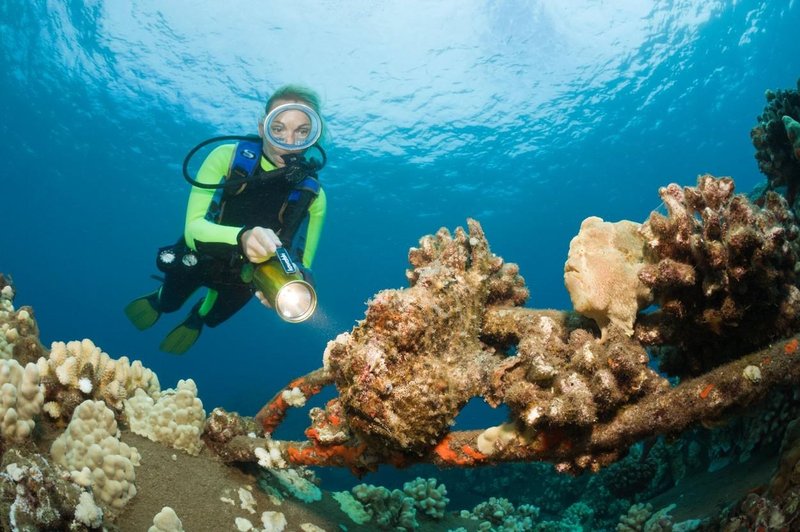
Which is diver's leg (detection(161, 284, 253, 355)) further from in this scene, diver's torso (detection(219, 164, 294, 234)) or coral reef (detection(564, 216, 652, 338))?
coral reef (detection(564, 216, 652, 338))

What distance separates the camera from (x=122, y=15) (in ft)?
79.0

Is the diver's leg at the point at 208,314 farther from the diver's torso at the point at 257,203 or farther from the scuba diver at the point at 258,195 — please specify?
the diver's torso at the point at 257,203

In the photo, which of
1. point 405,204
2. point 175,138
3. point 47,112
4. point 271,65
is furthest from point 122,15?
point 405,204

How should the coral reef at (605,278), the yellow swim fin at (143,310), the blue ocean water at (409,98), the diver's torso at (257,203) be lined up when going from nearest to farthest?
the coral reef at (605,278) < the diver's torso at (257,203) < the yellow swim fin at (143,310) < the blue ocean water at (409,98)

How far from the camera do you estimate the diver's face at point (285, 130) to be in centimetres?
652

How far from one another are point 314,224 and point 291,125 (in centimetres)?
167

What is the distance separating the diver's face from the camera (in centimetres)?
652

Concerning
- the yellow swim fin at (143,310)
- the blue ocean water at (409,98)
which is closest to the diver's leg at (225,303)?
the yellow swim fin at (143,310)

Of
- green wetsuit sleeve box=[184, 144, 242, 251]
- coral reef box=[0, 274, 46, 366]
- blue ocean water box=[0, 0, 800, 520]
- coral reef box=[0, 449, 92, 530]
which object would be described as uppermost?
blue ocean water box=[0, 0, 800, 520]

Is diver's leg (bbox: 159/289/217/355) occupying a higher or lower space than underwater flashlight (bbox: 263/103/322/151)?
lower

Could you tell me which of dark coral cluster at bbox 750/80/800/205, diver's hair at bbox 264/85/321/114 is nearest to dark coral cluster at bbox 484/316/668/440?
dark coral cluster at bbox 750/80/800/205

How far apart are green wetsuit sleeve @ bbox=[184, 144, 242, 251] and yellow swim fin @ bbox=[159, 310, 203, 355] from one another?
3.51 m

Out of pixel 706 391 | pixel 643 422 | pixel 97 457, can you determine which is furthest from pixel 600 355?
pixel 97 457

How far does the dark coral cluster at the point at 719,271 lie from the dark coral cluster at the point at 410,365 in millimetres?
1213
